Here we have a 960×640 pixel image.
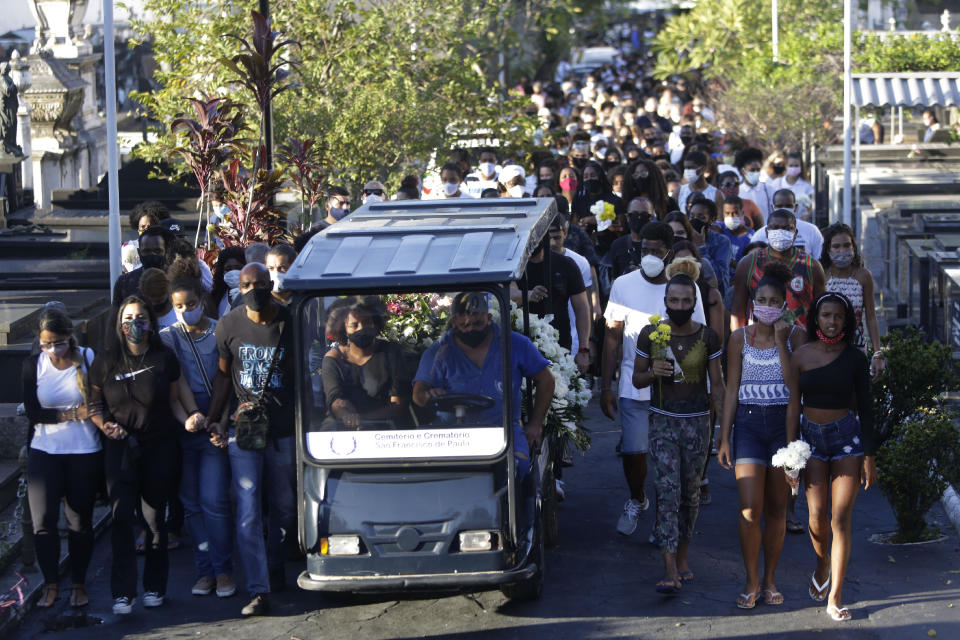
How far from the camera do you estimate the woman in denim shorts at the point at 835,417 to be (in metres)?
7.53

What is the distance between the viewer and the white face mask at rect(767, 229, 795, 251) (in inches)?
396

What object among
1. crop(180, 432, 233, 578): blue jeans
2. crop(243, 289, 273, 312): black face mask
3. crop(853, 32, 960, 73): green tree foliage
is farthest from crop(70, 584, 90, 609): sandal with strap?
crop(853, 32, 960, 73): green tree foliage

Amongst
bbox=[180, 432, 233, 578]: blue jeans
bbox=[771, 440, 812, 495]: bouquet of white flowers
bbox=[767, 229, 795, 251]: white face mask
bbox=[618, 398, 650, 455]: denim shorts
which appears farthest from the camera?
bbox=[767, 229, 795, 251]: white face mask

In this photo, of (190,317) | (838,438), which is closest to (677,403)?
(838,438)

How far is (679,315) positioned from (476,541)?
187 cm

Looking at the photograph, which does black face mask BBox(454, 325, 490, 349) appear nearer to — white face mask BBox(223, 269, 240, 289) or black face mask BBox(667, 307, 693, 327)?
black face mask BBox(667, 307, 693, 327)

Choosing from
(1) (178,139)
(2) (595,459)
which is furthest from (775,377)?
(1) (178,139)

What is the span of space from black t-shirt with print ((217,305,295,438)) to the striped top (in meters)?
2.48

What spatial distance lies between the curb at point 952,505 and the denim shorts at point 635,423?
2.02 metres

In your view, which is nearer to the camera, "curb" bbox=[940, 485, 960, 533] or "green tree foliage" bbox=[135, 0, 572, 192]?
"curb" bbox=[940, 485, 960, 533]

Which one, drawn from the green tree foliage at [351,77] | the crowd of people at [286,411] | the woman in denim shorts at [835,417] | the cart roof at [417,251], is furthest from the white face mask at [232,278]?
the green tree foliage at [351,77]

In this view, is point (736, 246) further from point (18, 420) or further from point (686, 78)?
point (686, 78)

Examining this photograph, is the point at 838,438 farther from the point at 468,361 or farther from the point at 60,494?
the point at 60,494

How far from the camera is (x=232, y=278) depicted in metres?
9.86
